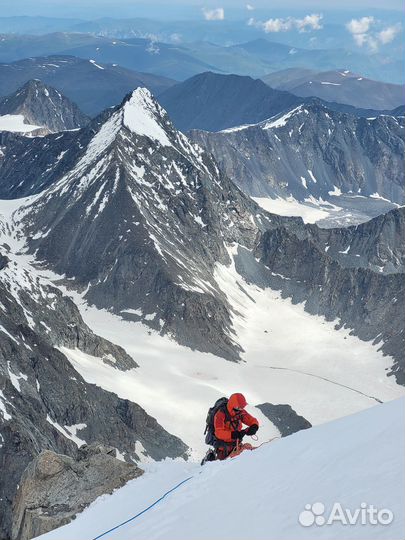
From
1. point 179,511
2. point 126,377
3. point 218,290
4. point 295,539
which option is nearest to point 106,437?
point 126,377

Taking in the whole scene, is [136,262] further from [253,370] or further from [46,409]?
[46,409]

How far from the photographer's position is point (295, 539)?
71.4 ft

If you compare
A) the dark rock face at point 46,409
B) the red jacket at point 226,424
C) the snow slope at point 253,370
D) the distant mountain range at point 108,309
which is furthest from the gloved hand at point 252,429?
the snow slope at point 253,370

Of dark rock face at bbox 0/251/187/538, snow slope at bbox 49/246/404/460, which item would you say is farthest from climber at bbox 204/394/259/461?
snow slope at bbox 49/246/404/460

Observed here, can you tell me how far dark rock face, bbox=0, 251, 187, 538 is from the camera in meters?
65.3

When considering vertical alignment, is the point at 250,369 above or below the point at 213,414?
below

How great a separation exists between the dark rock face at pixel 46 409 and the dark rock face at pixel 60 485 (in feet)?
79.2

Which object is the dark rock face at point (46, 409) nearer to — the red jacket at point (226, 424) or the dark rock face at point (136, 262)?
the red jacket at point (226, 424)

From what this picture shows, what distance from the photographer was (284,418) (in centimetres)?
12562

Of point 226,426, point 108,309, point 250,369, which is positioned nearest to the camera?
point 226,426

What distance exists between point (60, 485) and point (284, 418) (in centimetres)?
9248

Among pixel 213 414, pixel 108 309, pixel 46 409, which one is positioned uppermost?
pixel 213 414

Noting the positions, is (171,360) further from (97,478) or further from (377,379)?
(97,478)

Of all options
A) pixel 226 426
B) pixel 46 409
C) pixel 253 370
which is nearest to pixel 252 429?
pixel 226 426
